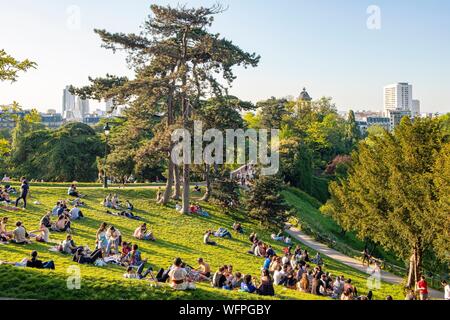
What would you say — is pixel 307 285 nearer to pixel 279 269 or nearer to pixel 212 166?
pixel 279 269

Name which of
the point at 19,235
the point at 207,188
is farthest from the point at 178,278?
the point at 207,188

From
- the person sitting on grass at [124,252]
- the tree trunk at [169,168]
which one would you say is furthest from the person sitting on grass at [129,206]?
the person sitting on grass at [124,252]

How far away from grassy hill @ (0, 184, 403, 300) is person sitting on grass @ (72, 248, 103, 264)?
0.32 metres

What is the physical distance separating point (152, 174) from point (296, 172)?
23868mm

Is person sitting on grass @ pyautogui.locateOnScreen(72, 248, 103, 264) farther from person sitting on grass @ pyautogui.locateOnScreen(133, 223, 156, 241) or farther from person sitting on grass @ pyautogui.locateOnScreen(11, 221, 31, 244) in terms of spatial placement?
person sitting on grass @ pyautogui.locateOnScreen(133, 223, 156, 241)

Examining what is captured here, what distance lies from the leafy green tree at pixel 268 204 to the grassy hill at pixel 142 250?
43.6 inches

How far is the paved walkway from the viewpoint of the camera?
29.8 m

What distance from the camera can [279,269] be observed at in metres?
19.7

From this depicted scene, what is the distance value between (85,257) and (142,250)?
4.69 m

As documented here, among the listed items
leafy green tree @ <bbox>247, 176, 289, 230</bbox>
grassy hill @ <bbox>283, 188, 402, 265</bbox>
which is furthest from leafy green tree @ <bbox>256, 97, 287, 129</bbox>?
leafy green tree @ <bbox>247, 176, 289, 230</bbox>

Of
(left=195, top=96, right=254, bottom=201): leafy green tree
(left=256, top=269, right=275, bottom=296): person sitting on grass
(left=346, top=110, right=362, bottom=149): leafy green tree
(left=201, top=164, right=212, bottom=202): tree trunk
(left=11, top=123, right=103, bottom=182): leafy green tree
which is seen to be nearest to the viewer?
(left=256, top=269, right=275, bottom=296): person sitting on grass

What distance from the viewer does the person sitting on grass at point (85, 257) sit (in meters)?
17.4

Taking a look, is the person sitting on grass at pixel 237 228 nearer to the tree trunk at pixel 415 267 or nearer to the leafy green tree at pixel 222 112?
the leafy green tree at pixel 222 112
